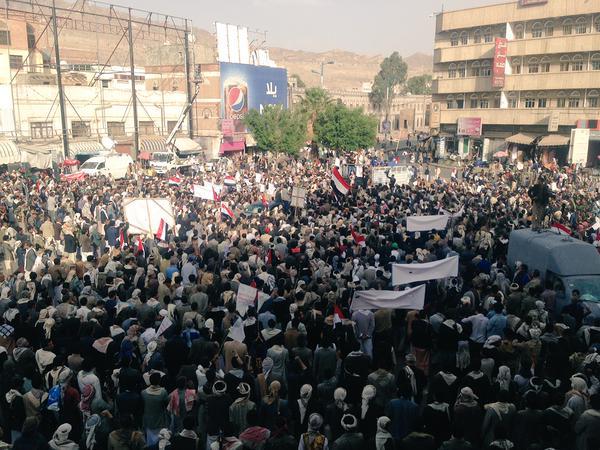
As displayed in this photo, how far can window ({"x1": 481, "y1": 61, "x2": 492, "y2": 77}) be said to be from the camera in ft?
162

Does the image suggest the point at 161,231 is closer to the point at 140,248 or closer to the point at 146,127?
the point at 140,248

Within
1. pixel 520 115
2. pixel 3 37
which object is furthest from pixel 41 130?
pixel 520 115

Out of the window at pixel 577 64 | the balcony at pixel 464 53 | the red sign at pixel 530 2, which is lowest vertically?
the window at pixel 577 64

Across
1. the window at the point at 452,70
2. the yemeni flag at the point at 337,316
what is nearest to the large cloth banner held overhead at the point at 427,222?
the yemeni flag at the point at 337,316

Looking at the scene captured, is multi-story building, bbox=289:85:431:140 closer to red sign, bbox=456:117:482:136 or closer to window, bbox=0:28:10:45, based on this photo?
red sign, bbox=456:117:482:136

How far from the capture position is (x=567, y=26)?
44.3 m

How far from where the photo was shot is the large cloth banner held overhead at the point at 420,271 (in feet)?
33.0

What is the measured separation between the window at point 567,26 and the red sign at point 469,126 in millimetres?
9316

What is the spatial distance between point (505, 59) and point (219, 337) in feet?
148

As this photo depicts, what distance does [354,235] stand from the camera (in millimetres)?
13422

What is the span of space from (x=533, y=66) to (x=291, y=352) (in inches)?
1807

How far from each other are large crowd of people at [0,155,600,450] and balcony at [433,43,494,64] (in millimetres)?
38255

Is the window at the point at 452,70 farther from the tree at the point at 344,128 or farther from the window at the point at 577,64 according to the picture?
the window at the point at 577,64

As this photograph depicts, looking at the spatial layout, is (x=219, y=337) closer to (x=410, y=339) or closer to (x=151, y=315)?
(x=151, y=315)
